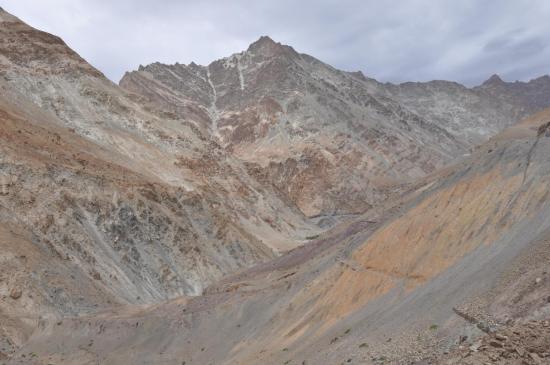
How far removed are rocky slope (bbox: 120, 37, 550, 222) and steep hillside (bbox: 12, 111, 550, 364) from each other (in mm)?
65186

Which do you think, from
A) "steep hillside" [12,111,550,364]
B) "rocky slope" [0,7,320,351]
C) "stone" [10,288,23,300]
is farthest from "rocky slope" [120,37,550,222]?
"steep hillside" [12,111,550,364]

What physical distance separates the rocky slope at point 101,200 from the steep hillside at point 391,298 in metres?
6.06

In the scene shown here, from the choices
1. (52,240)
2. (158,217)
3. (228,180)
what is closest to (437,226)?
(52,240)

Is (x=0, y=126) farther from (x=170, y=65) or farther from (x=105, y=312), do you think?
(x=170, y=65)

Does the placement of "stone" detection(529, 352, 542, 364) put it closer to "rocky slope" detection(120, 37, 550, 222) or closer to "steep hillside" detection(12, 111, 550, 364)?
"steep hillside" detection(12, 111, 550, 364)

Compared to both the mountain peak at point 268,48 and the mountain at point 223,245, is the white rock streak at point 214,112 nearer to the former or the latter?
the mountain peak at point 268,48

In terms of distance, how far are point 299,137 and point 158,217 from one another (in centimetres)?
7650

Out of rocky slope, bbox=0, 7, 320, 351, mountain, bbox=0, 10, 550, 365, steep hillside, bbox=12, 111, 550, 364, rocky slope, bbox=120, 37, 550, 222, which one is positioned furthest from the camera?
rocky slope, bbox=120, 37, 550, 222

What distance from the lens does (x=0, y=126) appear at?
52.6m

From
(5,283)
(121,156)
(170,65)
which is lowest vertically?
(5,283)

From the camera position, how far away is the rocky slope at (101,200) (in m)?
41.5

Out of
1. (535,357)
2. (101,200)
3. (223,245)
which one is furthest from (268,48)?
(535,357)

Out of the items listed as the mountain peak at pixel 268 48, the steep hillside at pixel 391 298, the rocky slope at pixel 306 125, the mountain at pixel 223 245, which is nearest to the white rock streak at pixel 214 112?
the rocky slope at pixel 306 125

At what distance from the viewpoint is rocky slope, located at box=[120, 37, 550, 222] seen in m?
121
